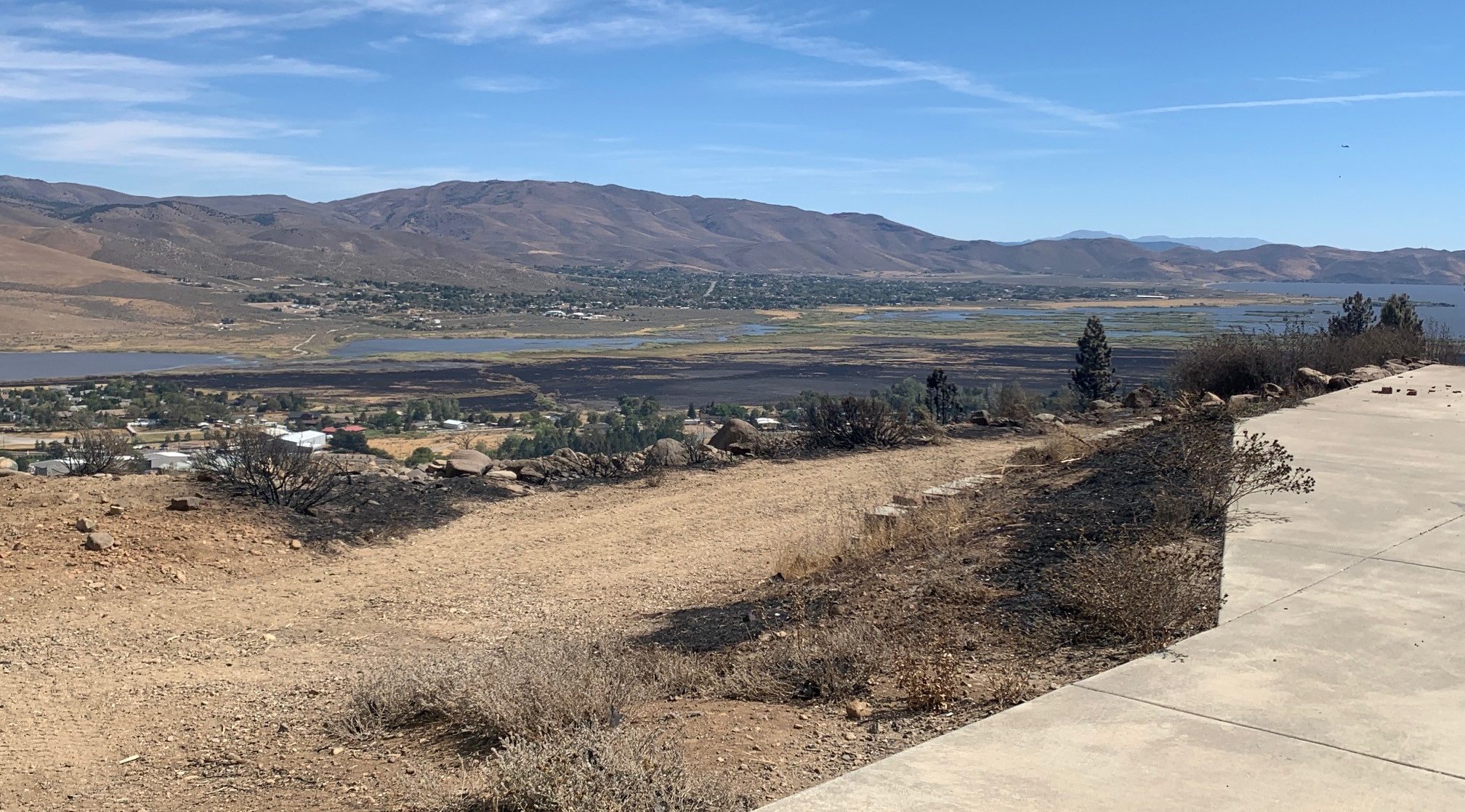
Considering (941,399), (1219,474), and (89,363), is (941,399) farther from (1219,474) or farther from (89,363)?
(89,363)

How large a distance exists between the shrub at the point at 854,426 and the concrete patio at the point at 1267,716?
9.72 metres

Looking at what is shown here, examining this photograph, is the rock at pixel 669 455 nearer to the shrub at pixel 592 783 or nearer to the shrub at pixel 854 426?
the shrub at pixel 854 426

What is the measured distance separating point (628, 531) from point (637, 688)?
21.2 ft

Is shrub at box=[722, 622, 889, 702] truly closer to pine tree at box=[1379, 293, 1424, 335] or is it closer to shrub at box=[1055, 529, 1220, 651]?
Result: shrub at box=[1055, 529, 1220, 651]

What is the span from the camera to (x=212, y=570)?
10414mm

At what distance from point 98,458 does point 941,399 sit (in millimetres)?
18079

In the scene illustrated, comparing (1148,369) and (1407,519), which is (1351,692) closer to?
(1407,519)

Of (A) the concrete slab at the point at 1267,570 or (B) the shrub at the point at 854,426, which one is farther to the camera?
(B) the shrub at the point at 854,426

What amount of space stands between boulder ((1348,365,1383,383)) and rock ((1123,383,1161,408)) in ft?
10.6

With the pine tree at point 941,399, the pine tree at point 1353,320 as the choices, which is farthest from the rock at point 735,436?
the pine tree at point 1353,320

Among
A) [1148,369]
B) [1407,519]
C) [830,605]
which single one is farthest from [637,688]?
[1148,369]

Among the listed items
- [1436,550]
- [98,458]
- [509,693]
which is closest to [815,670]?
[509,693]

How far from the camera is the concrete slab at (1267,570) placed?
6.73m

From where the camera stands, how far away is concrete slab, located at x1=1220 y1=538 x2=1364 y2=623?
22.1 ft
